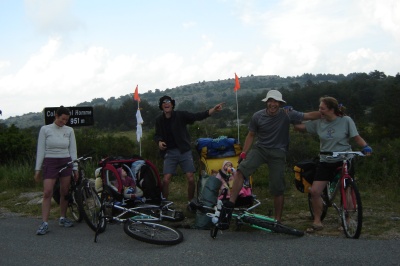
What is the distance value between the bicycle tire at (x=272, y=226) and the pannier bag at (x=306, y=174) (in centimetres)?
97

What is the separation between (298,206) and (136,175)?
120 inches

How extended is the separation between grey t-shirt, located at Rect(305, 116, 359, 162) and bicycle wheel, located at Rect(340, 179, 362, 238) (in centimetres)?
49

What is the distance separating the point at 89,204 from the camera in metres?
7.05

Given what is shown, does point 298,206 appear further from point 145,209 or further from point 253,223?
point 145,209

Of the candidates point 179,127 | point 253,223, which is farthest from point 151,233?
point 179,127

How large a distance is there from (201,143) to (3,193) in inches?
267

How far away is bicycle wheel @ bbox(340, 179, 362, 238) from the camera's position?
577 cm

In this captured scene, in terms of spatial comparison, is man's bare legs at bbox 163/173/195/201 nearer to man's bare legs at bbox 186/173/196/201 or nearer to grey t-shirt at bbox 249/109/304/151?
man's bare legs at bbox 186/173/196/201

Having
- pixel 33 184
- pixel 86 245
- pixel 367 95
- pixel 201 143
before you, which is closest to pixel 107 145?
pixel 33 184

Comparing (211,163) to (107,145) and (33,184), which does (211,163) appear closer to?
(33,184)

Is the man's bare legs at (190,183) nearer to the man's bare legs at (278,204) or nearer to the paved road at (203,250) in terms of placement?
the paved road at (203,250)

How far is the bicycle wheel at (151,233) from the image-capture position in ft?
19.1

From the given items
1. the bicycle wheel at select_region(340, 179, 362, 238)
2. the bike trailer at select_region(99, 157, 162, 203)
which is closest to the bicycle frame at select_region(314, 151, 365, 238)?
the bicycle wheel at select_region(340, 179, 362, 238)

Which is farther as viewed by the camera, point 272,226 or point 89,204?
point 89,204
